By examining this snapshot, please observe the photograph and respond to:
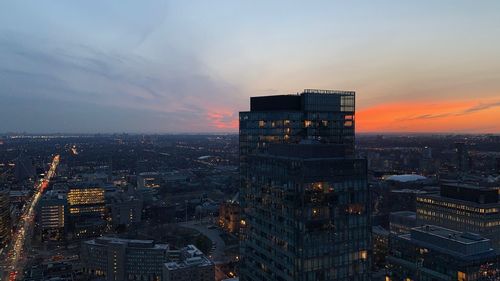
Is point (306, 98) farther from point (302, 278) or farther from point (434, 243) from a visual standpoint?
point (302, 278)

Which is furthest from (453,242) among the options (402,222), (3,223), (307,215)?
(3,223)

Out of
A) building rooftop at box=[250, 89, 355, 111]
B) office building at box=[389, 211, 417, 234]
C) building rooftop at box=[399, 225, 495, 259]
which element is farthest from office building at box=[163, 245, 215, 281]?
office building at box=[389, 211, 417, 234]

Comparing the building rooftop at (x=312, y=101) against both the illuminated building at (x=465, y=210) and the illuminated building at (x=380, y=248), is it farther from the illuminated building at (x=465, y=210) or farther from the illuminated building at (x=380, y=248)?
the illuminated building at (x=465, y=210)

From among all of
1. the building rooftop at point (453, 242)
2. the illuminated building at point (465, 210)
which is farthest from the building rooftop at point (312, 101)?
the illuminated building at point (465, 210)

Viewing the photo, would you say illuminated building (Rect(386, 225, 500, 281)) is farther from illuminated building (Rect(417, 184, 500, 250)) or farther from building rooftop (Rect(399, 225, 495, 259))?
illuminated building (Rect(417, 184, 500, 250))

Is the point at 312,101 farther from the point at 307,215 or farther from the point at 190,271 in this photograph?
the point at 190,271

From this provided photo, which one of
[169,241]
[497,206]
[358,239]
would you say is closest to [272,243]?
[358,239]
